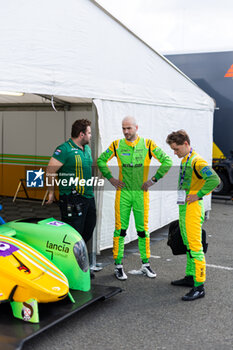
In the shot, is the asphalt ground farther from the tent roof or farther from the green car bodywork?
the tent roof

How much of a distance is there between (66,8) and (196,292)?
10.3 feet

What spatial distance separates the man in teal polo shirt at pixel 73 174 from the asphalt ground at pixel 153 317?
2.74 feet

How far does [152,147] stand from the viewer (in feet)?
16.4

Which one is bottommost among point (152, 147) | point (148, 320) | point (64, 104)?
point (148, 320)

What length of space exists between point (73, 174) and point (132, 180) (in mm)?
695

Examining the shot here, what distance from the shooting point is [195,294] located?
4.39m

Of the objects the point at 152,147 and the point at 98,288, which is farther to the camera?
the point at 152,147

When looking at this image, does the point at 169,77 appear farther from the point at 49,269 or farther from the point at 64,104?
the point at 49,269

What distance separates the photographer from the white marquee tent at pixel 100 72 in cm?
400

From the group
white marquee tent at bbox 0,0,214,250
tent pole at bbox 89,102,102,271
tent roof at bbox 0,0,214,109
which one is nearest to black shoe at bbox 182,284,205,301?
tent pole at bbox 89,102,102,271

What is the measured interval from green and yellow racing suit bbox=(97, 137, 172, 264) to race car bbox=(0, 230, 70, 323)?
1496 millimetres

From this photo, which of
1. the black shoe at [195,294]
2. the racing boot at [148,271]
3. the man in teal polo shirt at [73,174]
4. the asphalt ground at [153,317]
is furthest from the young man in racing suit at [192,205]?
the man in teal polo shirt at [73,174]

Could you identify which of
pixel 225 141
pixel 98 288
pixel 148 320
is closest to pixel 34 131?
pixel 225 141

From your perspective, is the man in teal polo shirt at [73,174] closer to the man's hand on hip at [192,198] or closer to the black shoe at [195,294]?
the man's hand on hip at [192,198]
